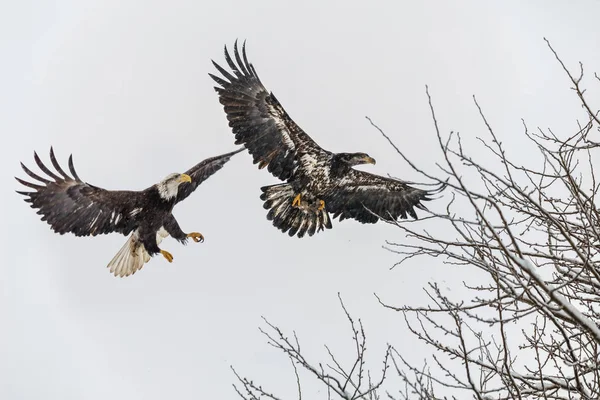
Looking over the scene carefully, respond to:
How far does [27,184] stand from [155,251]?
70.1 inches

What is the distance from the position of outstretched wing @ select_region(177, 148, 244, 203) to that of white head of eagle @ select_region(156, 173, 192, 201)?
115mm

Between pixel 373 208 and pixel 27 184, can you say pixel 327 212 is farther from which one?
pixel 27 184

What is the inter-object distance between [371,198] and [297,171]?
4.32 ft

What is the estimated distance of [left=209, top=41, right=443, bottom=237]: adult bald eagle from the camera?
28.3ft

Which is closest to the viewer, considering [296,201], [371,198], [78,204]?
[78,204]

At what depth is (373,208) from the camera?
968cm

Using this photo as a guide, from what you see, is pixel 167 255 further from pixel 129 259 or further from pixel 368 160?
pixel 368 160

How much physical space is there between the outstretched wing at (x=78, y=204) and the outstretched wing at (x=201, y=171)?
54 centimetres

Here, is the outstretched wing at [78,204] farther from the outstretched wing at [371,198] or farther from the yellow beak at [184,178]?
the outstretched wing at [371,198]

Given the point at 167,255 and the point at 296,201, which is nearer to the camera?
the point at 167,255

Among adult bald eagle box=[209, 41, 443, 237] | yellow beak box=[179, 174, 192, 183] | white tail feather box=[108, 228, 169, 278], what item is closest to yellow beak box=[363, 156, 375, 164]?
adult bald eagle box=[209, 41, 443, 237]

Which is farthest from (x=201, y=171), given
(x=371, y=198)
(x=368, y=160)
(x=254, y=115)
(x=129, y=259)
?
(x=371, y=198)

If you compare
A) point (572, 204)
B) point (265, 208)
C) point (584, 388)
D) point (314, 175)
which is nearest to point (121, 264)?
point (265, 208)

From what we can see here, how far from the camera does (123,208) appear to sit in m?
8.29
